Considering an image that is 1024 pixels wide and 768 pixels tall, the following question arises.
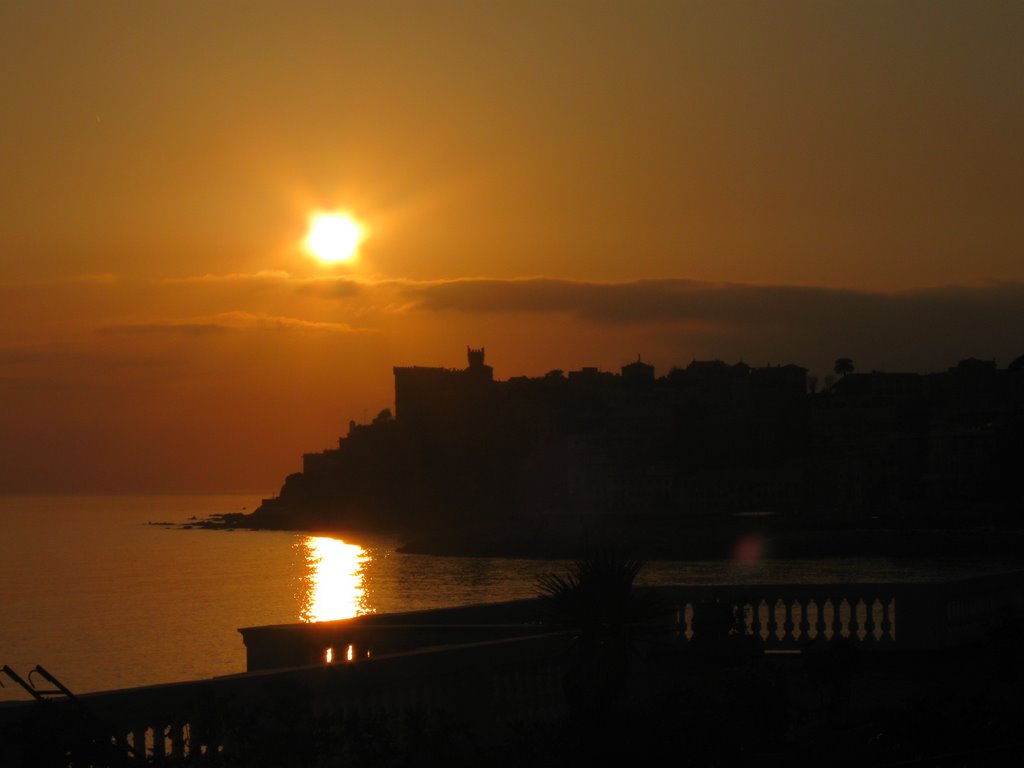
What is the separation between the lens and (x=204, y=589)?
2724 inches

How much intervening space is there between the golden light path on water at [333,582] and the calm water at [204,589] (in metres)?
0.10

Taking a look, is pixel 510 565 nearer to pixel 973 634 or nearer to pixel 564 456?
pixel 564 456

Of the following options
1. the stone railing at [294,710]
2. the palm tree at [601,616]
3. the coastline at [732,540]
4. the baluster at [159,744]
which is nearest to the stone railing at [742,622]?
the palm tree at [601,616]

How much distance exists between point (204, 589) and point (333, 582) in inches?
333

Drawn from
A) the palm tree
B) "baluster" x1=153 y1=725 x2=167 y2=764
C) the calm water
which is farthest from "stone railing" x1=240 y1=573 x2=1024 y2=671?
the calm water

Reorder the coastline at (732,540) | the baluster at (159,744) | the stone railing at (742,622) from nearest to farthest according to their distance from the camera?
the baluster at (159,744) → the stone railing at (742,622) → the coastline at (732,540)

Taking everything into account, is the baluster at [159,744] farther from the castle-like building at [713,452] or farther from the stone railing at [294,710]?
the castle-like building at [713,452]

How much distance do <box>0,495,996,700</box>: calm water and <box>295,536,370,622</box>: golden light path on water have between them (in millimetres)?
98

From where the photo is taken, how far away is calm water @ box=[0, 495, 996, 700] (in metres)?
38.0

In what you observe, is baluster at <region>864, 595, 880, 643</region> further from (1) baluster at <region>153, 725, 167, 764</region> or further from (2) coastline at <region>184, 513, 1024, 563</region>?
(2) coastline at <region>184, 513, 1024, 563</region>

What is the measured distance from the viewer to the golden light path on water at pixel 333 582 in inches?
2222

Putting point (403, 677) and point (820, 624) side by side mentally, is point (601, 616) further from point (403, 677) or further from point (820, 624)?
point (820, 624)

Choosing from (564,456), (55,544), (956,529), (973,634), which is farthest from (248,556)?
(973,634)

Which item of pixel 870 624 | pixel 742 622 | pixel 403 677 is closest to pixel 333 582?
pixel 870 624
